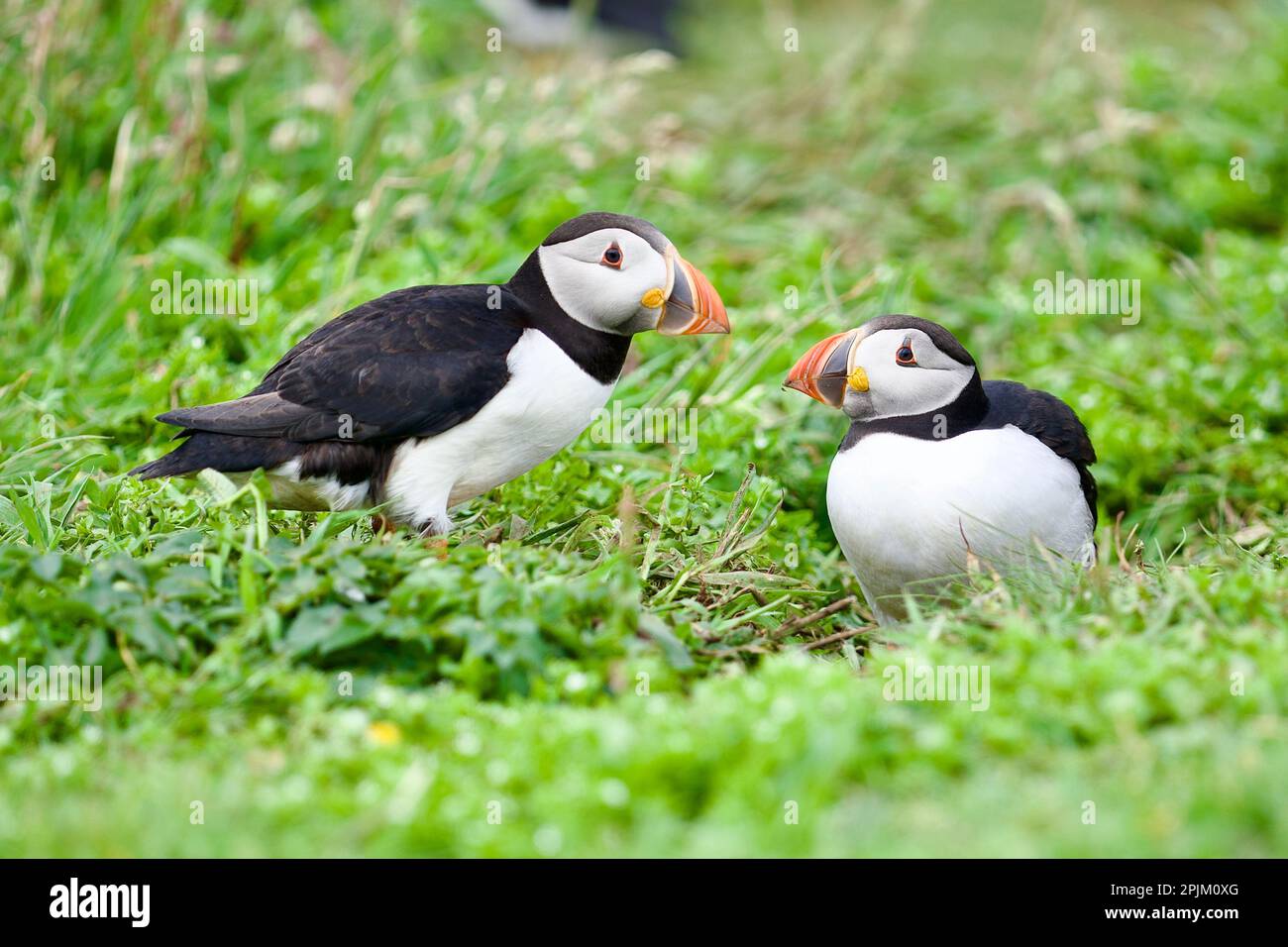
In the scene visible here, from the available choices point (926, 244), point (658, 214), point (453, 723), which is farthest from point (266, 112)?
point (453, 723)

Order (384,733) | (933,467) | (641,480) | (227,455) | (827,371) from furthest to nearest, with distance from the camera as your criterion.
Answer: (641,480) < (827,371) < (933,467) < (227,455) < (384,733)

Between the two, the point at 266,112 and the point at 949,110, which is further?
the point at 949,110

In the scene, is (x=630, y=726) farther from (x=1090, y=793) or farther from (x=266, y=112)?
(x=266, y=112)

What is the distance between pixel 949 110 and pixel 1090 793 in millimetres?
6982

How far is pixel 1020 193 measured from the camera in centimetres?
770

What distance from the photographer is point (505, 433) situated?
160 inches

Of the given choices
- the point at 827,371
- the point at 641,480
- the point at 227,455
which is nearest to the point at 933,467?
the point at 827,371

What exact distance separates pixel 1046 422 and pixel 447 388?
1822mm

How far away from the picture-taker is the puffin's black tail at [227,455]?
3961mm

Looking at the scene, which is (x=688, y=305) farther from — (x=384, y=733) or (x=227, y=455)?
(x=384, y=733)

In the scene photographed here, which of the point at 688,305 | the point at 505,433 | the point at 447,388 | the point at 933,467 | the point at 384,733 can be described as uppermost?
the point at 688,305

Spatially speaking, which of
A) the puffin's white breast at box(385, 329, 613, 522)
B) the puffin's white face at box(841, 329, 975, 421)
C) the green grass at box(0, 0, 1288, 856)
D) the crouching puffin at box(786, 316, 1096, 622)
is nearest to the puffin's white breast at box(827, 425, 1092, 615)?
Result: the crouching puffin at box(786, 316, 1096, 622)

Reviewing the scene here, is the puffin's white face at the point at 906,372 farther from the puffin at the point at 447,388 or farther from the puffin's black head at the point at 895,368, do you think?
the puffin at the point at 447,388

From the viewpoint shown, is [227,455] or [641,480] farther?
[641,480]
